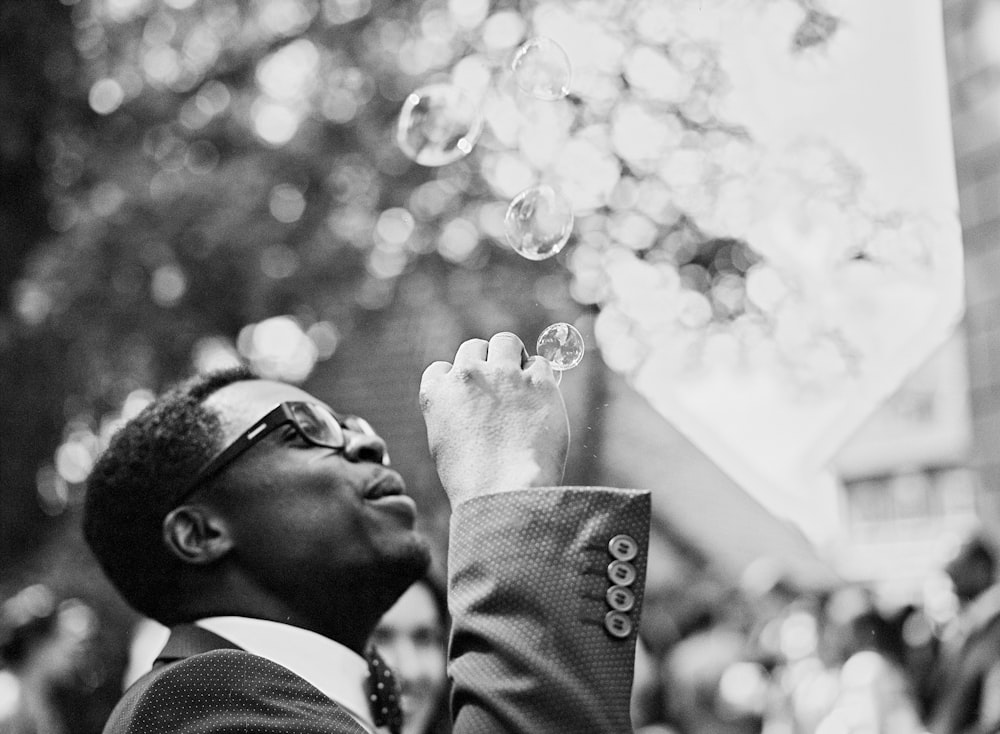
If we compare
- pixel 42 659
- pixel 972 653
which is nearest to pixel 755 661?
pixel 972 653

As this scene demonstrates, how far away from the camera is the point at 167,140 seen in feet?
26.0

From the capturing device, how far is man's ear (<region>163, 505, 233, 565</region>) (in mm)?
2139

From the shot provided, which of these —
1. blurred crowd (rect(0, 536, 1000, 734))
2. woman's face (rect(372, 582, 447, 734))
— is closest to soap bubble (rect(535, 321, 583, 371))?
blurred crowd (rect(0, 536, 1000, 734))

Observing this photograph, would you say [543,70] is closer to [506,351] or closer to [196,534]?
[506,351]

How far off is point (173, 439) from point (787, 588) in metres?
5.60

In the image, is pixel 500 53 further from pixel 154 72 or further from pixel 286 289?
pixel 154 72

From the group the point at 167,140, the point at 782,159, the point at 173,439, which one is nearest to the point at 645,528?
the point at 173,439

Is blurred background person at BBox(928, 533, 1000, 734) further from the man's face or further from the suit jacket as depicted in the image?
the suit jacket

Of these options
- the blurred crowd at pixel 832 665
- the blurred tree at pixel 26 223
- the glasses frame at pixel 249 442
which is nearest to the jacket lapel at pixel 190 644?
the glasses frame at pixel 249 442

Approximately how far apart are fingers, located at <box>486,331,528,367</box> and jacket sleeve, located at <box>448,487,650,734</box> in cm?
20

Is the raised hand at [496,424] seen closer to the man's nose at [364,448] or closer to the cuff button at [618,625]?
the cuff button at [618,625]

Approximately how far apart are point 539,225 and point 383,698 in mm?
853

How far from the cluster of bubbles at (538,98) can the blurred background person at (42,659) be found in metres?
3.83

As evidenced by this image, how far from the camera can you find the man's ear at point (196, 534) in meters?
2.14
